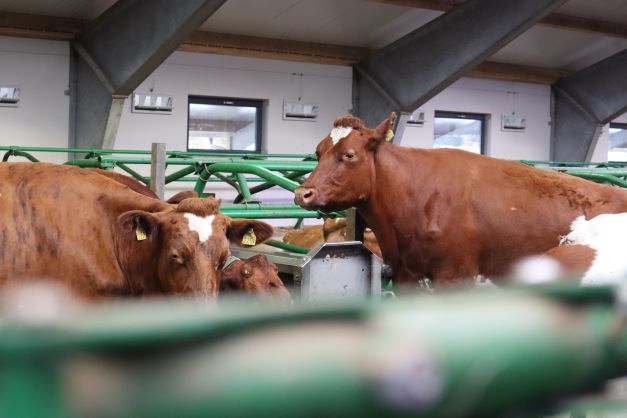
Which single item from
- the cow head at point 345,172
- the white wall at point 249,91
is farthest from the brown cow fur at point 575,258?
the white wall at point 249,91

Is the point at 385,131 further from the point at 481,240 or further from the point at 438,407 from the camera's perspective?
the point at 438,407

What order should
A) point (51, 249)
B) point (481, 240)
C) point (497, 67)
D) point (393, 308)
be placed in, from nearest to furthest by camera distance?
point (393, 308), point (51, 249), point (481, 240), point (497, 67)

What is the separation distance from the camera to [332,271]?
10.9 ft

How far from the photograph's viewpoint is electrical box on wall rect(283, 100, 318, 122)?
42.7ft

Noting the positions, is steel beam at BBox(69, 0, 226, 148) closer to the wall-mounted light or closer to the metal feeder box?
the wall-mounted light

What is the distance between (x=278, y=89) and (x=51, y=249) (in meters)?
10.2

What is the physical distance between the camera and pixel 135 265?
3211 millimetres

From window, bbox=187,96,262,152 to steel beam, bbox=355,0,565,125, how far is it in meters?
1.81

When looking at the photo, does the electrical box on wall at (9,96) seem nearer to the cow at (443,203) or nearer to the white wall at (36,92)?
the white wall at (36,92)

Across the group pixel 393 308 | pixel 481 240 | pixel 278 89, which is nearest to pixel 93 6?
pixel 278 89

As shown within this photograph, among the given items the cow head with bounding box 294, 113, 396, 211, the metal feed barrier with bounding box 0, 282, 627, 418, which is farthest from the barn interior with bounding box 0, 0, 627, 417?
the cow head with bounding box 294, 113, 396, 211

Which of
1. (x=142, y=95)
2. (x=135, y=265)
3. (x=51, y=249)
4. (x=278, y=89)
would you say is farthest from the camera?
(x=278, y=89)

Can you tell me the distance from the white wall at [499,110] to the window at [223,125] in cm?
263

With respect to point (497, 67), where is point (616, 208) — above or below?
below
